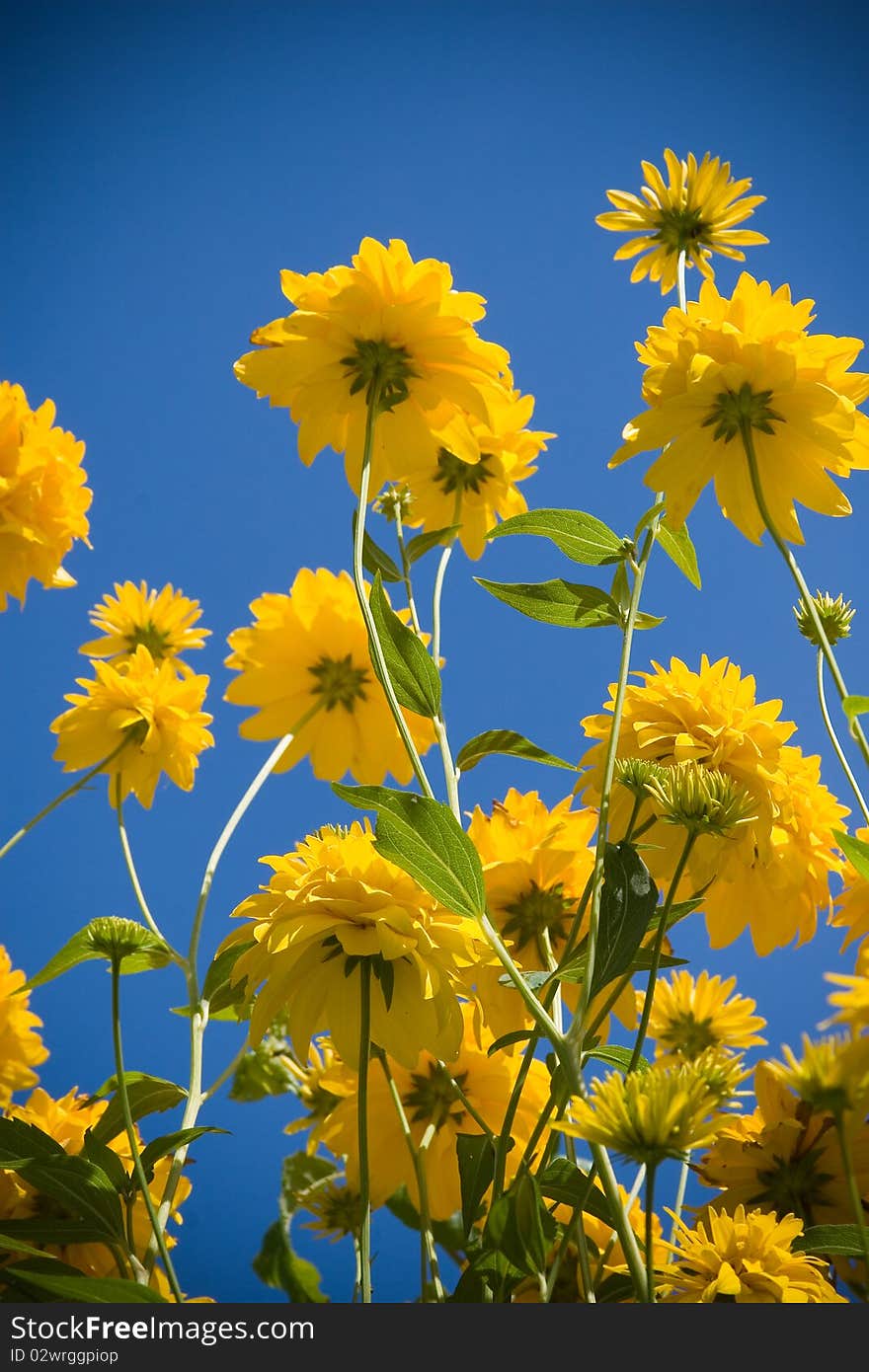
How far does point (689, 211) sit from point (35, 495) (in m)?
0.44

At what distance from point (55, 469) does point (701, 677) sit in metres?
0.43

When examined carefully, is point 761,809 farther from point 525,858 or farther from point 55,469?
point 55,469

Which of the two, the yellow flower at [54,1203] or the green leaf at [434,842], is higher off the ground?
the green leaf at [434,842]

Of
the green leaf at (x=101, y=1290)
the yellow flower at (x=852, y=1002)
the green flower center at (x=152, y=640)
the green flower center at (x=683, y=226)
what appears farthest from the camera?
the green flower center at (x=152, y=640)

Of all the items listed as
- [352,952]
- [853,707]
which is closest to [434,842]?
[352,952]

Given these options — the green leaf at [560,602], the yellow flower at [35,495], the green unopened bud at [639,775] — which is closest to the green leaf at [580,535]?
the green leaf at [560,602]

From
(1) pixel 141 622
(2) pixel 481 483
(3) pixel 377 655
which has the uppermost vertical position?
(1) pixel 141 622

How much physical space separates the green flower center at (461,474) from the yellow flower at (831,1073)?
0.51 metres

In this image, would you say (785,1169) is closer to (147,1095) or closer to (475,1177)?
(475,1177)

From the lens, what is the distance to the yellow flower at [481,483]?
0.67m

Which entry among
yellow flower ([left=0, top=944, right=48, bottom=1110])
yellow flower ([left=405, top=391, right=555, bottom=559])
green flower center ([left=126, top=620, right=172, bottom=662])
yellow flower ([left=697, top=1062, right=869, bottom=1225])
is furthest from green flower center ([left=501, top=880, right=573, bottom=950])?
green flower center ([left=126, top=620, right=172, bottom=662])

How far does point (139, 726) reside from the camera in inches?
28.6

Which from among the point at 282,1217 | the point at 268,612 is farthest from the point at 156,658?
the point at 282,1217

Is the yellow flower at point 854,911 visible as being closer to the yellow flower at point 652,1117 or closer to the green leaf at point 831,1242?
the green leaf at point 831,1242
